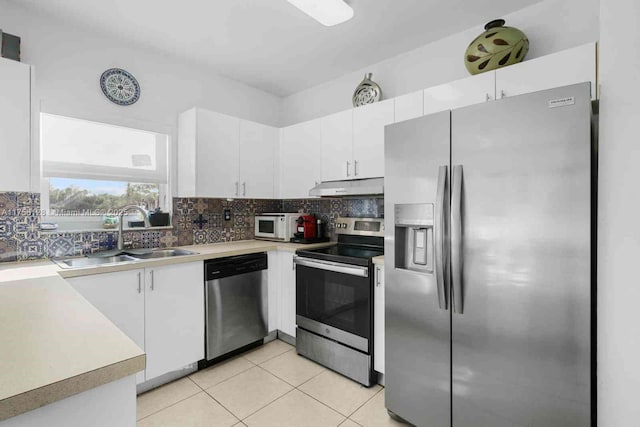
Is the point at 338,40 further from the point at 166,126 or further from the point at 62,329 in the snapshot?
the point at 62,329

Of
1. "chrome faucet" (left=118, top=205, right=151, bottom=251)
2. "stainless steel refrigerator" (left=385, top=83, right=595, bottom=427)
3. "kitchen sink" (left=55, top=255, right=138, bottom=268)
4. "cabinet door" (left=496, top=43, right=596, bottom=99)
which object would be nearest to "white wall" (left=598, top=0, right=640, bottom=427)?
"stainless steel refrigerator" (left=385, top=83, right=595, bottom=427)

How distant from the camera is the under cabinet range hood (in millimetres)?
2377

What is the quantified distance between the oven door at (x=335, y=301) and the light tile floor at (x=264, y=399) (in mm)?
308

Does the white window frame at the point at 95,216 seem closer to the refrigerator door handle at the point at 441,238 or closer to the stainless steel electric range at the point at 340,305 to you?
the stainless steel electric range at the point at 340,305

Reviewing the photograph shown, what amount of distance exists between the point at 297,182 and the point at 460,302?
1.92 meters

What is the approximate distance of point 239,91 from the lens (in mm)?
3293

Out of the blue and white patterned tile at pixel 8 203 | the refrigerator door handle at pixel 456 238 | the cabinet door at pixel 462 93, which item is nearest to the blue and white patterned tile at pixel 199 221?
the blue and white patterned tile at pixel 8 203

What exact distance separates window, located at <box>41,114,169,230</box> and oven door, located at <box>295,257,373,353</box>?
4.71 ft

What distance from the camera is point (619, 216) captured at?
0.99 metres

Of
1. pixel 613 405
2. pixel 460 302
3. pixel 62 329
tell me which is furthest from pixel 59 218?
pixel 613 405

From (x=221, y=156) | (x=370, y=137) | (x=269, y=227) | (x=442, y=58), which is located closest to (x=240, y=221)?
(x=269, y=227)

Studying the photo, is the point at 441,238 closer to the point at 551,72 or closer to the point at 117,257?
the point at 551,72

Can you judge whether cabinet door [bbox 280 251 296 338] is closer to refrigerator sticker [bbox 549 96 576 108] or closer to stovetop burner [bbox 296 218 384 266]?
stovetop burner [bbox 296 218 384 266]

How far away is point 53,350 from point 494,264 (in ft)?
5.25
